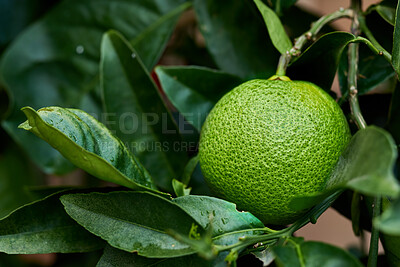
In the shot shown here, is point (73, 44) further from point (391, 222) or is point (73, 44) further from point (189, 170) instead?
point (391, 222)

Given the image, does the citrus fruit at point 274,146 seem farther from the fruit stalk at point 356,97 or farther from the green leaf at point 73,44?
the green leaf at point 73,44

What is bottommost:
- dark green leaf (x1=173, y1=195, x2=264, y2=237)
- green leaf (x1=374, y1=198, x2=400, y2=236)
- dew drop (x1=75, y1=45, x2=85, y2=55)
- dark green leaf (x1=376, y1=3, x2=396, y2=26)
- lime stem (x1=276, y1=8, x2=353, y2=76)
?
dark green leaf (x1=173, y1=195, x2=264, y2=237)

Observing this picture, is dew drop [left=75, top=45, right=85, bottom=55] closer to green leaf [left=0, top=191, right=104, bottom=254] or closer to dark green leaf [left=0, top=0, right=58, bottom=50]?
dark green leaf [left=0, top=0, right=58, bottom=50]

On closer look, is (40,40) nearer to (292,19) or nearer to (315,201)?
(292,19)

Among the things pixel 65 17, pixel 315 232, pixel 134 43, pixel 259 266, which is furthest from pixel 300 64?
pixel 315 232

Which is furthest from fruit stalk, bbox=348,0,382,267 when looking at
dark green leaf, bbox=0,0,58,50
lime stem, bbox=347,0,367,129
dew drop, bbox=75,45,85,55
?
dark green leaf, bbox=0,0,58,50
